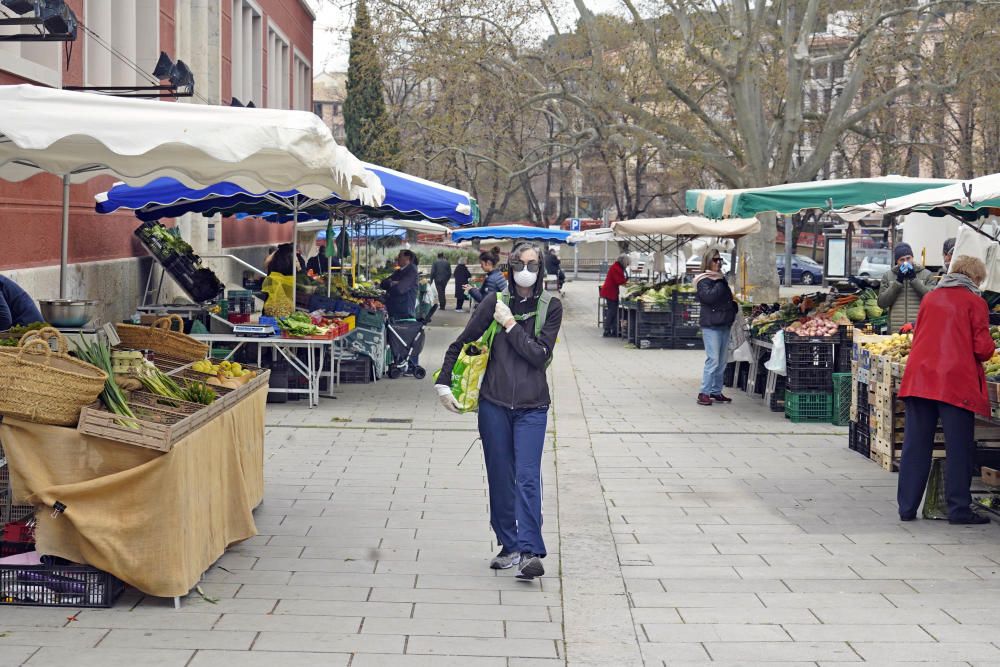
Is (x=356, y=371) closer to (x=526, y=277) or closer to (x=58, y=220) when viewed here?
(x=58, y=220)

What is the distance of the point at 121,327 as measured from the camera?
7988 millimetres

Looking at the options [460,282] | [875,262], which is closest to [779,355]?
[460,282]

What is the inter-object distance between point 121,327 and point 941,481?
5472 millimetres

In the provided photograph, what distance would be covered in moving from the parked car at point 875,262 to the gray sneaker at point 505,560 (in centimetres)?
3930

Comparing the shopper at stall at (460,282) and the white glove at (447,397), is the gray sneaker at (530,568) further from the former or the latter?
the shopper at stall at (460,282)

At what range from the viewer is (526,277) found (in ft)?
20.5

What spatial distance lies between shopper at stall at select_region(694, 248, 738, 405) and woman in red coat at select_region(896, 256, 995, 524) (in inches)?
219

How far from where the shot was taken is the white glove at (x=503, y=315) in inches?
245

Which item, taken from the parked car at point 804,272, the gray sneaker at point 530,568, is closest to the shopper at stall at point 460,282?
the parked car at point 804,272

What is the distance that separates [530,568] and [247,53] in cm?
2269

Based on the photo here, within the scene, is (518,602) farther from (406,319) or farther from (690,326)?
(690,326)

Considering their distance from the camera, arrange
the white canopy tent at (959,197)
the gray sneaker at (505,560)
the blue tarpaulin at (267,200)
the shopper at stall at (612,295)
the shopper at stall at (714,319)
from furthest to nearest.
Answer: the shopper at stall at (612,295) < the shopper at stall at (714,319) < the blue tarpaulin at (267,200) < the white canopy tent at (959,197) < the gray sneaker at (505,560)

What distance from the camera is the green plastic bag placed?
6340mm

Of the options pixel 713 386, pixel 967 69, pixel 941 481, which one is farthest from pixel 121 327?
pixel 967 69
